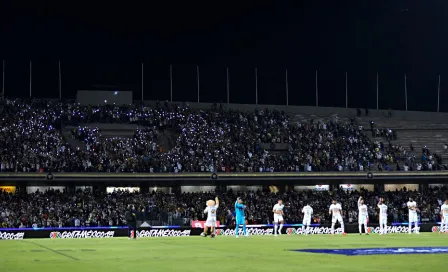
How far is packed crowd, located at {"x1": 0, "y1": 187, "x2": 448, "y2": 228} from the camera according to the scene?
159 feet

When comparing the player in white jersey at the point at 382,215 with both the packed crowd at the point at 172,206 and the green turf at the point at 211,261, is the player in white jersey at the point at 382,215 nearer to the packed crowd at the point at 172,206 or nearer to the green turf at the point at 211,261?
the packed crowd at the point at 172,206

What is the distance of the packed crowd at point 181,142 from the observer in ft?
186

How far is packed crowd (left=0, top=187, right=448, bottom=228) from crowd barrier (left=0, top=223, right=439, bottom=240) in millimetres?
1962

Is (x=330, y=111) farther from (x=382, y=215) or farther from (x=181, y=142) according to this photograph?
(x=382, y=215)

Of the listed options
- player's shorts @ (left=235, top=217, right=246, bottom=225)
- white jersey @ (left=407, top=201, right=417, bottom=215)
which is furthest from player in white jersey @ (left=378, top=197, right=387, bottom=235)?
player's shorts @ (left=235, top=217, right=246, bottom=225)

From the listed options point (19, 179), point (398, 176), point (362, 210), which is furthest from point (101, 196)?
point (398, 176)

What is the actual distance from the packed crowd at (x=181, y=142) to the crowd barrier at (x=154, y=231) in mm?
12422

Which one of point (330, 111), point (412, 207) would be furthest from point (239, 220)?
point (330, 111)

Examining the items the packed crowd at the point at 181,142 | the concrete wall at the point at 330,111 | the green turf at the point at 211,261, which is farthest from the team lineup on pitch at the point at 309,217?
the concrete wall at the point at 330,111

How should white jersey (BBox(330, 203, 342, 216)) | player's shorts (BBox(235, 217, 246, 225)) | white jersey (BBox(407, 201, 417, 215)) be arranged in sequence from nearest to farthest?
player's shorts (BBox(235, 217, 246, 225)) → white jersey (BBox(330, 203, 342, 216)) → white jersey (BBox(407, 201, 417, 215))

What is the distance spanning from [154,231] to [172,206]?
8.92m

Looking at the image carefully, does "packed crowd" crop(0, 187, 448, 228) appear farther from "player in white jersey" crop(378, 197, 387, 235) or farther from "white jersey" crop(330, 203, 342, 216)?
"player in white jersey" crop(378, 197, 387, 235)

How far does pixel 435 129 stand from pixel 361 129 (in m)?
8.97

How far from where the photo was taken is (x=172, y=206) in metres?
53.8
